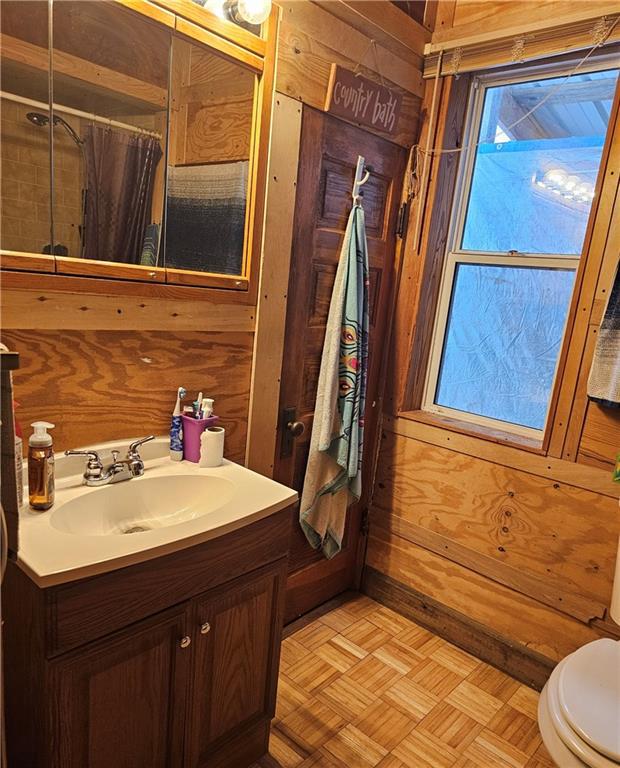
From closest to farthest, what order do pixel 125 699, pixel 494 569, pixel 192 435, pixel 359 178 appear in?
pixel 125 699 < pixel 192 435 < pixel 359 178 < pixel 494 569

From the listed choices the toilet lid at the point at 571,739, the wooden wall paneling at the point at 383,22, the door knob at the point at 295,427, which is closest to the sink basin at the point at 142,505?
the door knob at the point at 295,427

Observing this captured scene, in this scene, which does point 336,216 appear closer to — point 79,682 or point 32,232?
point 32,232

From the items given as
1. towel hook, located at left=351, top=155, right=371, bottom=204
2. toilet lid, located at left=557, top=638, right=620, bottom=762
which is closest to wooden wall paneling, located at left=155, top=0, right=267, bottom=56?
towel hook, located at left=351, top=155, right=371, bottom=204

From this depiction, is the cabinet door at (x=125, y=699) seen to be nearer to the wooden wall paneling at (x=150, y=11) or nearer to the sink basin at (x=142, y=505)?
the sink basin at (x=142, y=505)

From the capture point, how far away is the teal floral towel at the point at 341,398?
6.14ft

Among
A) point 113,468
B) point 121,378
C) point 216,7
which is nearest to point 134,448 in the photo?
point 113,468

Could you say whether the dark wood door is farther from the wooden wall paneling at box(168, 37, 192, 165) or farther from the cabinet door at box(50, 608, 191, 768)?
the cabinet door at box(50, 608, 191, 768)

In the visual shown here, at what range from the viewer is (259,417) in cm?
178

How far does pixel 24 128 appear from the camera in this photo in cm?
111

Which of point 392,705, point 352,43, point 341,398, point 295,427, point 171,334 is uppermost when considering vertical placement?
point 352,43

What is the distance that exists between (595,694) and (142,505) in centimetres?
124

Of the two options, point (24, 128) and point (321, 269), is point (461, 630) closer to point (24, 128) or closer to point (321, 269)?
point (321, 269)

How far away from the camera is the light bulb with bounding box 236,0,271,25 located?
1.38m

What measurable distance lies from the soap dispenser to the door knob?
884 mm
